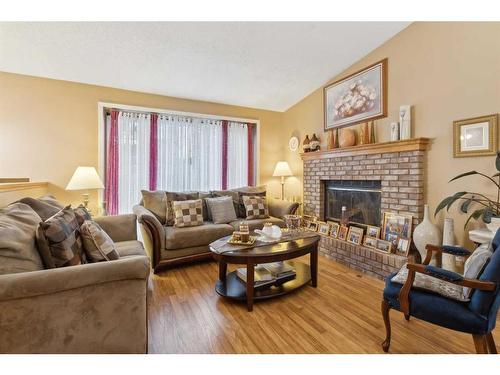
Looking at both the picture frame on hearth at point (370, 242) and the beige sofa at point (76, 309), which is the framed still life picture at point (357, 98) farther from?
the beige sofa at point (76, 309)

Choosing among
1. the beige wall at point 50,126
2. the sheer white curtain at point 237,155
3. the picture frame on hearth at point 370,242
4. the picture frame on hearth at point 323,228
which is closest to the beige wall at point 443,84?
the picture frame on hearth at point 370,242

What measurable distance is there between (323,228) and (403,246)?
109cm

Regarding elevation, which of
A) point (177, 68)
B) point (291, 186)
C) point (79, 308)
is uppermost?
point (177, 68)

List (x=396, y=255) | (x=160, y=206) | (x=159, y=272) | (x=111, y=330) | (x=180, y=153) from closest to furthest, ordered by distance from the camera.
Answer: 1. (x=111, y=330)
2. (x=396, y=255)
3. (x=159, y=272)
4. (x=160, y=206)
5. (x=180, y=153)

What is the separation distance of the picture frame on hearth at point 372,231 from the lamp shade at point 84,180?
11.0 feet

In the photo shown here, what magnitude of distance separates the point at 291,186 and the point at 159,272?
8.96ft

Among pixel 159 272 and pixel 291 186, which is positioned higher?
pixel 291 186

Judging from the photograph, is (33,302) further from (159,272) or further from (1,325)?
(159,272)

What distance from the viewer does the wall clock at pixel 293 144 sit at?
4312 millimetres

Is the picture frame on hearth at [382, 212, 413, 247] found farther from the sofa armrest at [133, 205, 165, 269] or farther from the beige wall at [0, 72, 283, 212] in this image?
the beige wall at [0, 72, 283, 212]

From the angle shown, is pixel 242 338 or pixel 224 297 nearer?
pixel 242 338

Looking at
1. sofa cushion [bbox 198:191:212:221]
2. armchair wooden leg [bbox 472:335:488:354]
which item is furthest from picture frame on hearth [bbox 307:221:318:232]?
armchair wooden leg [bbox 472:335:488:354]
